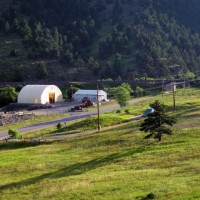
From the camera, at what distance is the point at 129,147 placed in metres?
38.3

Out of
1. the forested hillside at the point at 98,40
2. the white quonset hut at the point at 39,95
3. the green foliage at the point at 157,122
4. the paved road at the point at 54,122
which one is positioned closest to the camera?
the green foliage at the point at 157,122

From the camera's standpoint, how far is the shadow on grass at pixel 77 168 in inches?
1187

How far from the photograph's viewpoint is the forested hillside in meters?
132

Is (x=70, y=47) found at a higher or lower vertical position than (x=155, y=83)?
higher

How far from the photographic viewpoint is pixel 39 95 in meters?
91.0

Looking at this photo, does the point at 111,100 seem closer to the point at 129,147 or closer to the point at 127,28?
the point at 129,147

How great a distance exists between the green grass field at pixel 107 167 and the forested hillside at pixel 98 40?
8095cm

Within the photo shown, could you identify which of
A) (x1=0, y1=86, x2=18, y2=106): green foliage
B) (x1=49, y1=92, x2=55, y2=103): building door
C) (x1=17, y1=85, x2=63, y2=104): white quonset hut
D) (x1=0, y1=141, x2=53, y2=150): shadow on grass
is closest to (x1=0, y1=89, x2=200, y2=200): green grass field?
(x1=0, y1=141, x2=53, y2=150): shadow on grass

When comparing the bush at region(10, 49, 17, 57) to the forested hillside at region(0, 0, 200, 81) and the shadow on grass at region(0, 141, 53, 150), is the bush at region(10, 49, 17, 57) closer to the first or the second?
the forested hillside at region(0, 0, 200, 81)

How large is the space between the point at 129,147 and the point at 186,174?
1219 centimetres

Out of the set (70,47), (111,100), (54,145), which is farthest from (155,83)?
(54,145)

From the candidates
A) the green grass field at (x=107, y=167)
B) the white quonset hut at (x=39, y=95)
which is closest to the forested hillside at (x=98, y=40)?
the white quonset hut at (x=39, y=95)

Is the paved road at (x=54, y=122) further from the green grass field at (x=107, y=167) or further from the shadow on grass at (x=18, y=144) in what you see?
the green grass field at (x=107, y=167)

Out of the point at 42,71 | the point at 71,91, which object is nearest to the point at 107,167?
the point at 71,91
